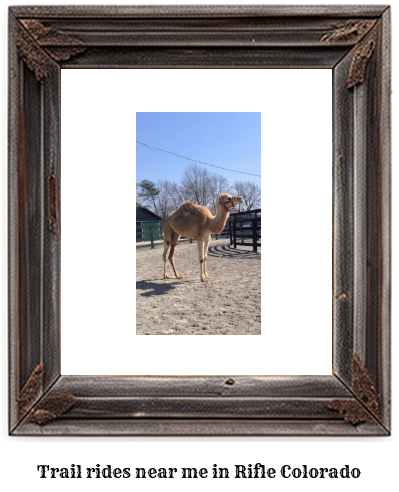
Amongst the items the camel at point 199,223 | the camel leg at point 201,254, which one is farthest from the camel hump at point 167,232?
the camel leg at point 201,254

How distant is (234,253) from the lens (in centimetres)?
102

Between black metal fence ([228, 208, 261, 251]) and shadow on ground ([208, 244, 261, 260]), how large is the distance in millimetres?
17

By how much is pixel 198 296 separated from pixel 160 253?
187 mm

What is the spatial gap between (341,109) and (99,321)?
978 millimetres

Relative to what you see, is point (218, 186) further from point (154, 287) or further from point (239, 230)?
point (154, 287)

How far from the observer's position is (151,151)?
0.99m

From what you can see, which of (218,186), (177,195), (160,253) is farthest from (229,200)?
(160,253)

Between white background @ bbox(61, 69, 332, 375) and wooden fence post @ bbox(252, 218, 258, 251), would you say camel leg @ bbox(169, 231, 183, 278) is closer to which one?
white background @ bbox(61, 69, 332, 375)

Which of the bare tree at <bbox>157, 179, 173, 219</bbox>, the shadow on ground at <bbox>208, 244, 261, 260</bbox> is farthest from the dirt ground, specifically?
the bare tree at <bbox>157, 179, 173, 219</bbox>

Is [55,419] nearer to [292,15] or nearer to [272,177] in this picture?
[272,177]

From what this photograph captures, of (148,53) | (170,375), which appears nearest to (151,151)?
(148,53)

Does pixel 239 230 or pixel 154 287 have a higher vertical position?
pixel 239 230

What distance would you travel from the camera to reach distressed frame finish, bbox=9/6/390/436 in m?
0.90

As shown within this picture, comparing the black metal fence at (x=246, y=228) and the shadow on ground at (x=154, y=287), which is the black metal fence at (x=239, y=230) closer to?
the black metal fence at (x=246, y=228)
